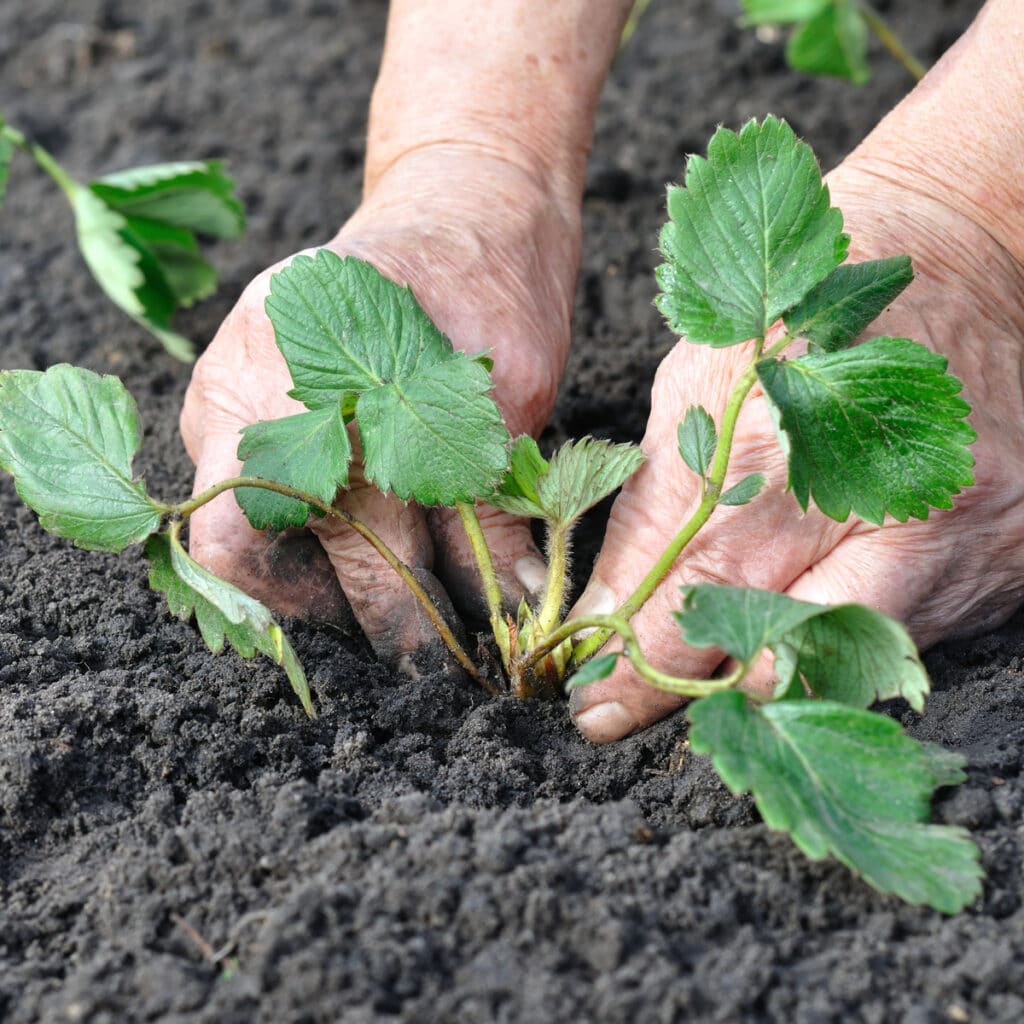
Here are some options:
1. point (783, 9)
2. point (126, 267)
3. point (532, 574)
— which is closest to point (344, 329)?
point (532, 574)

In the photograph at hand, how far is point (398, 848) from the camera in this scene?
1260 mm

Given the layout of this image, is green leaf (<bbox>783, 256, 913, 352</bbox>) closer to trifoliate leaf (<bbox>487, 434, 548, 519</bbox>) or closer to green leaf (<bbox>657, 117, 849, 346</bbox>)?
green leaf (<bbox>657, 117, 849, 346</bbox>)

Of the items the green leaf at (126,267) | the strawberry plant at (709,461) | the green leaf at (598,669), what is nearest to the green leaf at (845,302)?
the strawberry plant at (709,461)

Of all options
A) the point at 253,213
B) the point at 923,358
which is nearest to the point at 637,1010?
the point at 923,358

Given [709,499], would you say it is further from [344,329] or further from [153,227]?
[153,227]

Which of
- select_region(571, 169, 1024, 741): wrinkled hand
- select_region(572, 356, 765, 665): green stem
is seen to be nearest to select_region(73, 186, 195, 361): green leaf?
select_region(571, 169, 1024, 741): wrinkled hand

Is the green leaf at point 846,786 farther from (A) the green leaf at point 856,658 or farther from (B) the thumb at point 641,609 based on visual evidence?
(B) the thumb at point 641,609

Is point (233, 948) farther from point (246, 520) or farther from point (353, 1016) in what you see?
point (246, 520)

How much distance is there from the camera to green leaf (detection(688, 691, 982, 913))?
45.4 inches

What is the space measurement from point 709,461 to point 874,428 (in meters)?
0.19

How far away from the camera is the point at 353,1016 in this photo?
3.54 feet

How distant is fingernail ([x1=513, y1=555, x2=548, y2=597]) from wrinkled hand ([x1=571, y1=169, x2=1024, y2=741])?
0.28 ft

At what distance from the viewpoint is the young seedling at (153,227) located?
2488 millimetres

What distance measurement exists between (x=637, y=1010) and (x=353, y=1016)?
0.81 feet
